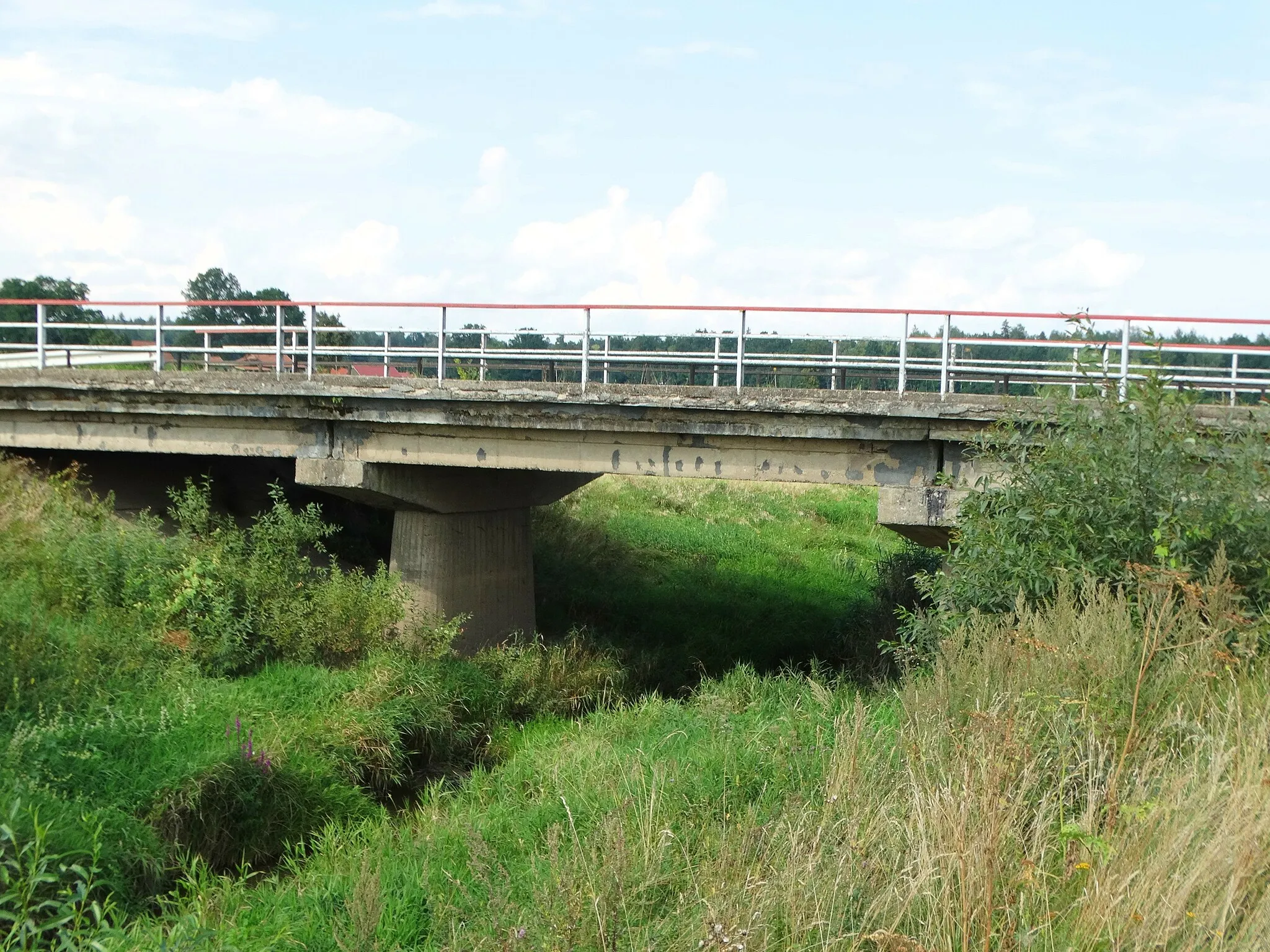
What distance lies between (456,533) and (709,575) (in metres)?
7.49

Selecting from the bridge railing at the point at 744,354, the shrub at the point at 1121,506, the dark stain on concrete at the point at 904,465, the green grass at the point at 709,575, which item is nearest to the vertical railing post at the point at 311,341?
the bridge railing at the point at 744,354

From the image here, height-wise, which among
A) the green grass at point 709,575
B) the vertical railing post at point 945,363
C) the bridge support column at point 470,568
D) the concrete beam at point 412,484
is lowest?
the green grass at point 709,575

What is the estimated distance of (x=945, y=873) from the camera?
12.9ft

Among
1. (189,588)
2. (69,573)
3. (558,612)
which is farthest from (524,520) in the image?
(69,573)

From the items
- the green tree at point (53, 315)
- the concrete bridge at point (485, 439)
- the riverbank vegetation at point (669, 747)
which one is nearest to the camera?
the riverbank vegetation at point (669, 747)

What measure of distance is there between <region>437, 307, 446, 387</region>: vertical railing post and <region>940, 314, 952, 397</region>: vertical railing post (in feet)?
19.0

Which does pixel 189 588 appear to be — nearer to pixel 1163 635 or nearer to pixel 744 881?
pixel 744 881

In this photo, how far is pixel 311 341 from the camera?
1364cm

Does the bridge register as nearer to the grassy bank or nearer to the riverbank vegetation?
the riverbank vegetation

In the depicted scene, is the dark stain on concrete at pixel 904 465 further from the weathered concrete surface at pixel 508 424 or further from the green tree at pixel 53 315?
the green tree at pixel 53 315

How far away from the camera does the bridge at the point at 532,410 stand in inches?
435

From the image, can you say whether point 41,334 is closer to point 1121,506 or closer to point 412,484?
point 412,484

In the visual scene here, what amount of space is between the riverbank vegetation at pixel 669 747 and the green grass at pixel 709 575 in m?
0.34

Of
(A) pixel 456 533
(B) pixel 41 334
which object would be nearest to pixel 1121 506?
(A) pixel 456 533
